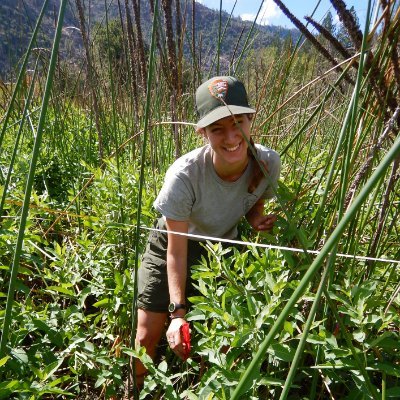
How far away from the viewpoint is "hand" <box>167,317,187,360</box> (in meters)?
1.23

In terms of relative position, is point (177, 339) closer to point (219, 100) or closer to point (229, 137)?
point (229, 137)

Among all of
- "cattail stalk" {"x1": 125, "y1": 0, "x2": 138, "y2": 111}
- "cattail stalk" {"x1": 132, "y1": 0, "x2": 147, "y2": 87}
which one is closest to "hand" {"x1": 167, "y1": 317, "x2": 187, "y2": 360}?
"cattail stalk" {"x1": 132, "y1": 0, "x2": 147, "y2": 87}

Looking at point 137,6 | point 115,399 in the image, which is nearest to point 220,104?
point 137,6

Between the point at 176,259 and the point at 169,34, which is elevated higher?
the point at 169,34

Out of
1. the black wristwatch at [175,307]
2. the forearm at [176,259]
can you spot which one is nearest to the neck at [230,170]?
the forearm at [176,259]

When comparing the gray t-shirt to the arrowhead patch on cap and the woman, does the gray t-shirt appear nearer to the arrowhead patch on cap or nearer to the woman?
the woman

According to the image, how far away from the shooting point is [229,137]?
134cm

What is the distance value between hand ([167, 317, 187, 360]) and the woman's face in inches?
21.1

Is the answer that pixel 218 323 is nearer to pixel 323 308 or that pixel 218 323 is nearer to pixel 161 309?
pixel 323 308

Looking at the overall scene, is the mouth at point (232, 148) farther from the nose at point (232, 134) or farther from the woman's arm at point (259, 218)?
the woman's arm at point (259, 218)

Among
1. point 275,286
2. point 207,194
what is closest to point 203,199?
point 207,194

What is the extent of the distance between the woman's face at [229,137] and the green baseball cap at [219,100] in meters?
0.04

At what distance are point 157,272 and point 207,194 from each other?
0.37 metres

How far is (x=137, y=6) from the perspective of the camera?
1369 millimetres
